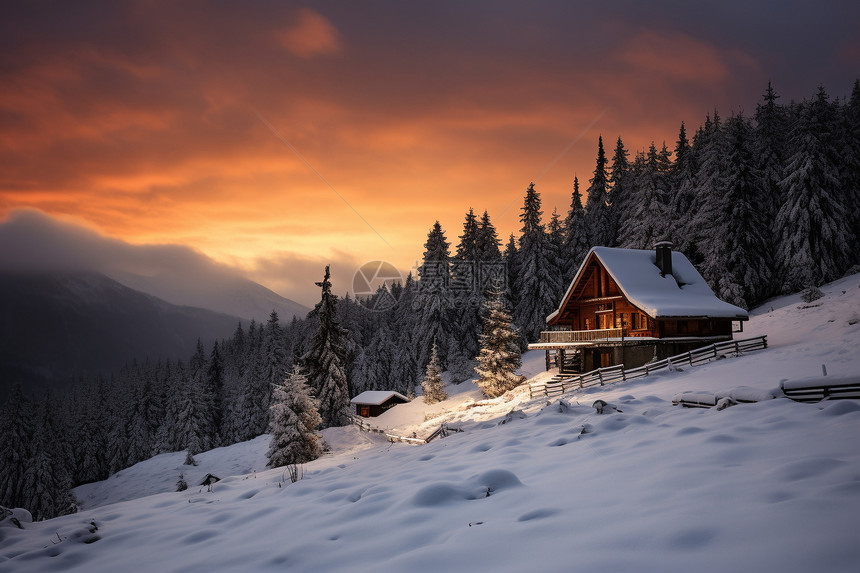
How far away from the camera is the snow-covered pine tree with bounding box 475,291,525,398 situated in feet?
124

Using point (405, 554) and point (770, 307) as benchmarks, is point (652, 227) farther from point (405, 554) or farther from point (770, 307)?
point (405, 554)

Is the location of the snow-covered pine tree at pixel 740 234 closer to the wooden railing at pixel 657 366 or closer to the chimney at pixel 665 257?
the chimney at pixel 665 257

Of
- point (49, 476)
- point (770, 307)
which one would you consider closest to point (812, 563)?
point (770, 307)

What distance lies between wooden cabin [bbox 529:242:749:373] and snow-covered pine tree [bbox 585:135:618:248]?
69.7 feet

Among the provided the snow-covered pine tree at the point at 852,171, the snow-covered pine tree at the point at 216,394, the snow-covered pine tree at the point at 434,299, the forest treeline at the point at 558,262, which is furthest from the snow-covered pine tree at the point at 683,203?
the snow-covered pine tree at the point at 216,394

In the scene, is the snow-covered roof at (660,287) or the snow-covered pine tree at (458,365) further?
the snow-covered pine tree at (458,365)

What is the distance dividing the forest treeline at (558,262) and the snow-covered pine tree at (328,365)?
46 cm

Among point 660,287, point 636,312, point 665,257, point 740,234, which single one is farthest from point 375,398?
point 740,234

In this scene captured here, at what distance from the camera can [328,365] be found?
130ft

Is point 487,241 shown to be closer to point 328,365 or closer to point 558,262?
point 558,262

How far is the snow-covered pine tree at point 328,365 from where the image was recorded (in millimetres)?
39219

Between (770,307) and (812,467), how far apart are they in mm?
40173

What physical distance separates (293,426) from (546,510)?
947 inches

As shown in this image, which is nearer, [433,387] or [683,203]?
[433,387]
